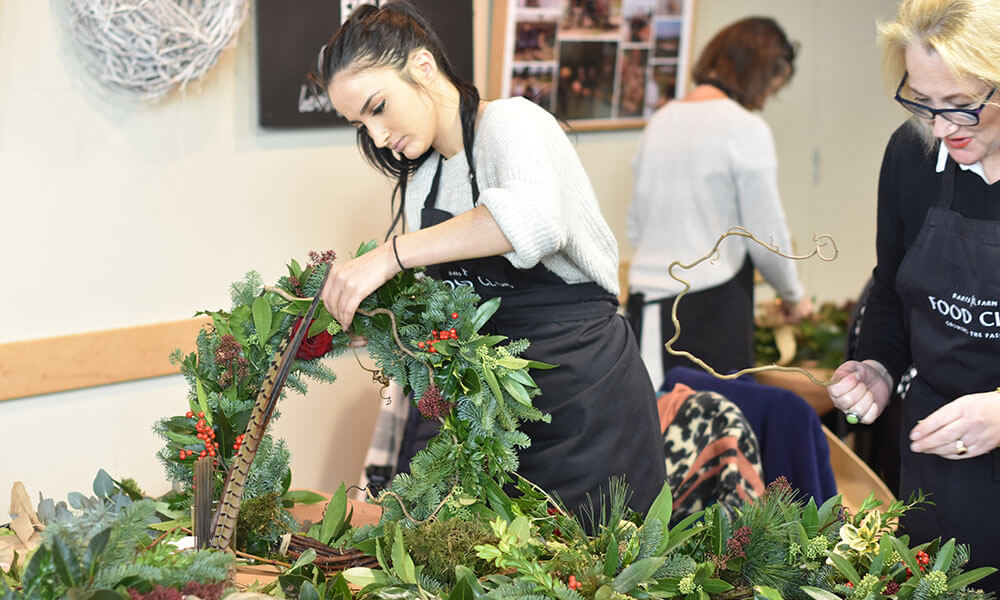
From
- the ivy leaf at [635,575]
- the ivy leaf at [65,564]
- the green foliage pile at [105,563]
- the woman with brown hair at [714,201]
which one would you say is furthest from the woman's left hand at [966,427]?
the woman with brown hair at [714,201]

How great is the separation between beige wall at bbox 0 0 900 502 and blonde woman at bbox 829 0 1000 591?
151 centimetres

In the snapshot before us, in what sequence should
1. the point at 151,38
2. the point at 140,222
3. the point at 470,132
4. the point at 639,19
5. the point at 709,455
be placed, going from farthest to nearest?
the point at 639,19
the point at 140,222
the point at 151,38
the point at 709,455
the point at 470,132

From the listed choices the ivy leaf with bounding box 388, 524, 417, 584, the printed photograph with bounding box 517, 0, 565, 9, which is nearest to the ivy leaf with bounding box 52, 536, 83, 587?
the ivy leaf with bounding box 388, 524, 417, 584

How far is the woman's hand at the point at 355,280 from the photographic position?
1.32 m

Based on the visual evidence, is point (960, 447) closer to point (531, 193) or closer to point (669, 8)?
point (531, 193)

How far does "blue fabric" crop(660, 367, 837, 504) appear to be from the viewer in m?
2.04

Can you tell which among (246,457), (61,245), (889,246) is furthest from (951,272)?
(61,245)

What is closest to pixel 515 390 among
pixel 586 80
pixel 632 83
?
pixel 586 80

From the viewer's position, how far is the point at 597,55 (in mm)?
3070

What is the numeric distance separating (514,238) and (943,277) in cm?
61

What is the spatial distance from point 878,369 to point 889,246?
0.19m

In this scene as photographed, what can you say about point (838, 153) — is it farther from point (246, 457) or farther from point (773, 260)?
point (246, 457)

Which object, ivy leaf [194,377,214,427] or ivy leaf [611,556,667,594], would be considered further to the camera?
ivy leaf [194,377,214,427]

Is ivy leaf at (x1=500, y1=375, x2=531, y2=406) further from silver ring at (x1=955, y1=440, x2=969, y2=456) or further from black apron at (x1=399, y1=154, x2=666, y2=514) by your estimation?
silver ring at (x1=955, y1=440, x2=969, y2=456)
